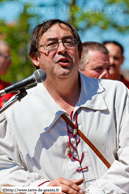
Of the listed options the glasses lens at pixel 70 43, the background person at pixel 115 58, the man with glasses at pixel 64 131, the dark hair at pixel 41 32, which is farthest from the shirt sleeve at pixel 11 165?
the background person at pixel 115 58

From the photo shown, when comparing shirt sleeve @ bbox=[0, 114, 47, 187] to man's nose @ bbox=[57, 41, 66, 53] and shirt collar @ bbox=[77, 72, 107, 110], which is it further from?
man's nose @ bbox=[57, 41, 66, 53]

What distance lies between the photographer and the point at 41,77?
249 cm

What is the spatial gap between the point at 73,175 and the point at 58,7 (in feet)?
22.1

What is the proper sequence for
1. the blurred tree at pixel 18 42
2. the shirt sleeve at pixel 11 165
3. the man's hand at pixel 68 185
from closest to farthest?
the man's hand at pixel 68 185
the shirt sleeve at pixel 11 165
the blurred tree at pixel 18 42

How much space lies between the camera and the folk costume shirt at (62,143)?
285 centimetres

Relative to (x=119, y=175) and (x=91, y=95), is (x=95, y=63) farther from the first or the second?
(x=119, y=175)

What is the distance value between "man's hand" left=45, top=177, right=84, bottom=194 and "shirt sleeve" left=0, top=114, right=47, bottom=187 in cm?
20

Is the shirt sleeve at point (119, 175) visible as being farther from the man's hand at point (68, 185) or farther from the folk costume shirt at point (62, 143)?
the man's hand at point (68, 185)

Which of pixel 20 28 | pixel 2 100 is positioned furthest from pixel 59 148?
pixel 20 28

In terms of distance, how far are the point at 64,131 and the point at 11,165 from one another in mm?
562

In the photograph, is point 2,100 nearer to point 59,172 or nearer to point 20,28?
point 59,172

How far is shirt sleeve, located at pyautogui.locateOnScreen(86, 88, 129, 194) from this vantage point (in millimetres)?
2686

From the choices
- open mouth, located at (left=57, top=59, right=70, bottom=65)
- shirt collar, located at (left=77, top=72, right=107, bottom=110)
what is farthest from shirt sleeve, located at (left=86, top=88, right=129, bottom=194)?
open mouth, located at (left=57, top=59, right=70, bottom=65)

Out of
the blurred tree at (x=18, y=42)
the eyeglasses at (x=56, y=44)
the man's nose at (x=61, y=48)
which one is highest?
the blurred tree at (x=18, y=42)
